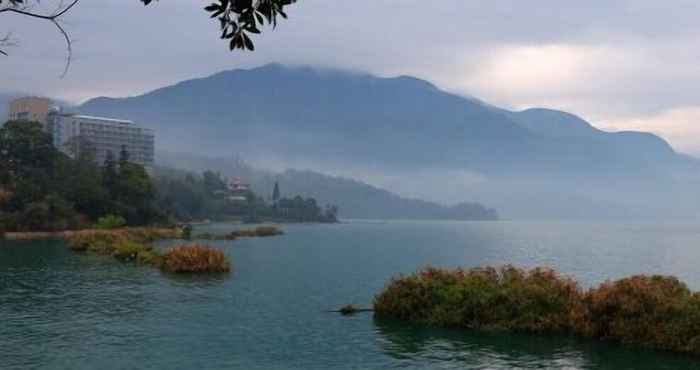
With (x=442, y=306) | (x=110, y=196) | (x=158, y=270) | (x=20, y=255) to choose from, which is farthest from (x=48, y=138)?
(x=442, y=306)

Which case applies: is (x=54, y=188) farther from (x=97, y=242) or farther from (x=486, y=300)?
(x=486, y=300)

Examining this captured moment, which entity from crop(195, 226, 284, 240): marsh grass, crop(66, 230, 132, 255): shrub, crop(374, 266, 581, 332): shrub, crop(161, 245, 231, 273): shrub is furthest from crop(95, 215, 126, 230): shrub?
crop(374, 266, 581, 332): shrub

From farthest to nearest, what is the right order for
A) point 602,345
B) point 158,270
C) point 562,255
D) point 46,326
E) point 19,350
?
point 562,255, point 158,270, point 46,326, point 602,345, point 19,350

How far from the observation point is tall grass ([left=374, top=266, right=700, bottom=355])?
1300 inches

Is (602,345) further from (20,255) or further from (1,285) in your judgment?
(20,255)

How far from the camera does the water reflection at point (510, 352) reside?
99.9ft

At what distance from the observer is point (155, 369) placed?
28.8 m

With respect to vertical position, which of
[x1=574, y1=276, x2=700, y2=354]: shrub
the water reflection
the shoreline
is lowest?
the water reflection

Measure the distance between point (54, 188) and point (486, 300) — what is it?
118554 mm

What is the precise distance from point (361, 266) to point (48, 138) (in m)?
93.8

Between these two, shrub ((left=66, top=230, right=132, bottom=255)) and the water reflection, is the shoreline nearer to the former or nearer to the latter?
shrub ((left=66, top=230, right=132, bottom=255))

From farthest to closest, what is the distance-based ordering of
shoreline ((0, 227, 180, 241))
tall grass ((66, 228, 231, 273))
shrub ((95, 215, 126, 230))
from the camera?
1. shrub ((95, 215, 126, 230))
2. shoreline ((0, 227, 180, 241))
3. tall grass ((66, 228, 231, 273))

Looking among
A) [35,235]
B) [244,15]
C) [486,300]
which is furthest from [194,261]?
[35,235]

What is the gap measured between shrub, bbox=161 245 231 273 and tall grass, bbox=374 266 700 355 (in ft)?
92.0
